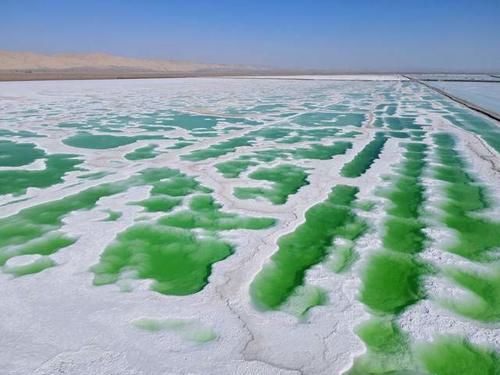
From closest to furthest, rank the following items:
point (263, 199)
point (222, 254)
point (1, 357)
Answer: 1. point (1, 357)
2. point (222, 254)
3. point (263, 199)

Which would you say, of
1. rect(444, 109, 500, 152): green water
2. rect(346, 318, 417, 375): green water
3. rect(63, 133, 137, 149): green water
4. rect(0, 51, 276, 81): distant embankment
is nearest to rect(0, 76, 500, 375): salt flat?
rect(346, 318, 417, 375): green water

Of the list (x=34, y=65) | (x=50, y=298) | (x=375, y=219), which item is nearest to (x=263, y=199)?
(x=375, y=219)

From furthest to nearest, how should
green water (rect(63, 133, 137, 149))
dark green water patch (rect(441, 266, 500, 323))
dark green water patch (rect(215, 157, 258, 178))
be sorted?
green water (rect(63, 133, 137, 149))
dark green water patch (rect(215, 157, 258, 178))
dark green water patch (rect(441, 266, 500, 323))

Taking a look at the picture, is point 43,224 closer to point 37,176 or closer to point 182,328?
point 37,176

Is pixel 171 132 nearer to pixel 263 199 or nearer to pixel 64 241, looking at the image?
pixel 263 199

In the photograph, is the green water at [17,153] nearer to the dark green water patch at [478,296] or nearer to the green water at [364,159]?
the green water at [364,159]

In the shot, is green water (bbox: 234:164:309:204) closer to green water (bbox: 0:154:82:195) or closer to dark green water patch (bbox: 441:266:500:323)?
dark green water patch (bbox: 441:266:500:323)
